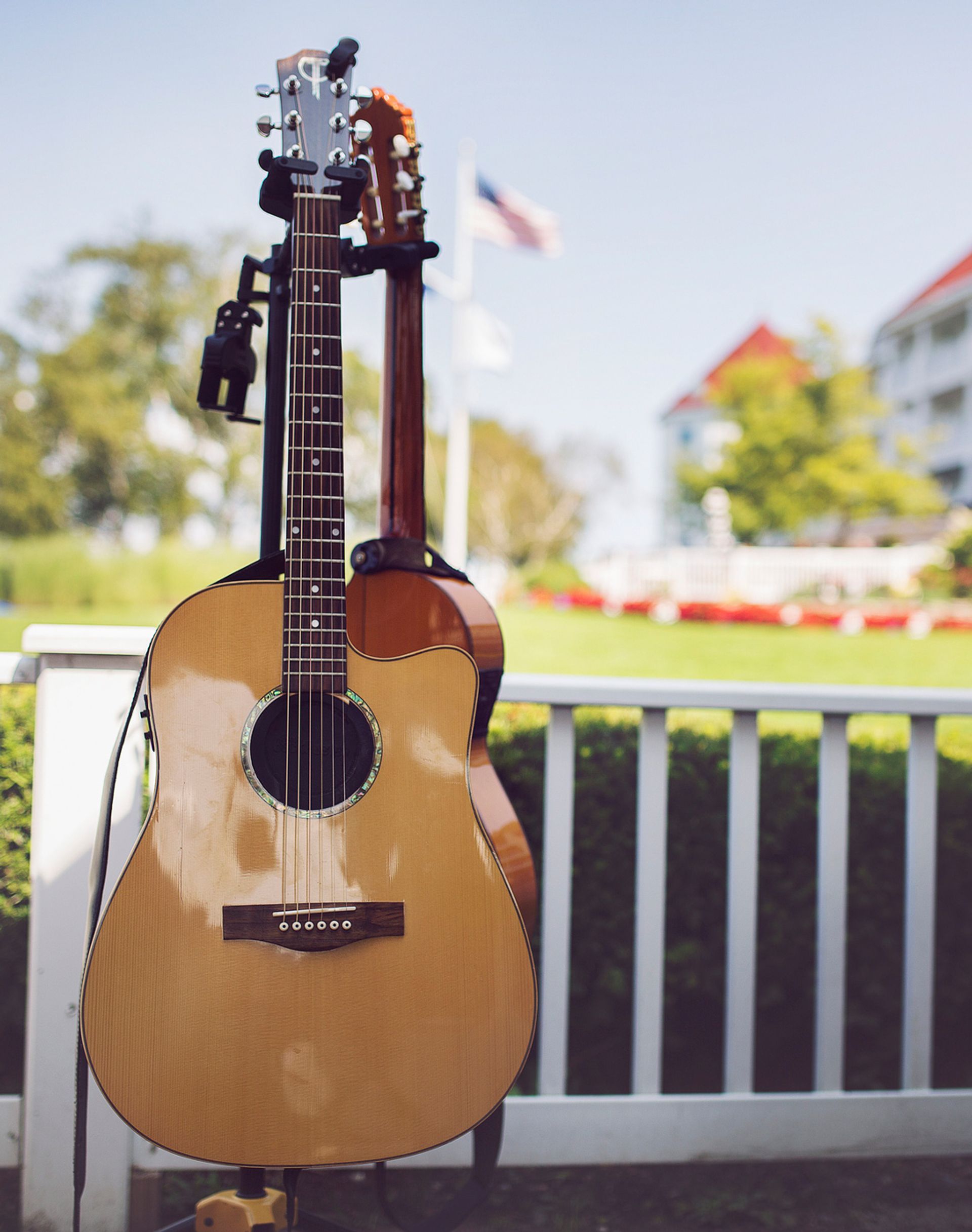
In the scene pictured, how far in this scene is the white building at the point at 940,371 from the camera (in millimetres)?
28172

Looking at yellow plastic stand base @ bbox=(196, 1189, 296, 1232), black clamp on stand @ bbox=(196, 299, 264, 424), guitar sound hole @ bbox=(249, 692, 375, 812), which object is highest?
black clamp on stand @ bbox=(196, 299, 264, 424)

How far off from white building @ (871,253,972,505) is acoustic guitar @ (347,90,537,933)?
95.1 feet

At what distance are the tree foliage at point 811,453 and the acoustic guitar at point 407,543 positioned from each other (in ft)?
67.3

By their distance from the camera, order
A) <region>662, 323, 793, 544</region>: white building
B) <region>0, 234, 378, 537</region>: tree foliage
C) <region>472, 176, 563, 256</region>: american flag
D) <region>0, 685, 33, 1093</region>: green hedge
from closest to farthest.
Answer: <region>0, 685, 33, 1093</region>: green hedge → <region>472, 176, 563, 256</region>: american flag → <region>0, 234, 378, 537</region>: tree foliage → <region>662, 323, 793, 544</region>: white building

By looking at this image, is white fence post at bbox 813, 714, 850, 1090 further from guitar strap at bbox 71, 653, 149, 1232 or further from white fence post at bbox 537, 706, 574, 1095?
guitar strap at bbox 71, 653, 149, 1232

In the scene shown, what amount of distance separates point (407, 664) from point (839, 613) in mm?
9350

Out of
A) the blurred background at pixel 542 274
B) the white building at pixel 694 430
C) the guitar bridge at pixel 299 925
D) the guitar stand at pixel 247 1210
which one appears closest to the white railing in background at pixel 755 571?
the blurred background at pixel 542 274

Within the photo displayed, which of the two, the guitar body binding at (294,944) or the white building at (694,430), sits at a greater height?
the white building at (694,430)

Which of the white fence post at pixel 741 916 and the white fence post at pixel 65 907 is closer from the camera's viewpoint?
the white fence post at pixel 65 907

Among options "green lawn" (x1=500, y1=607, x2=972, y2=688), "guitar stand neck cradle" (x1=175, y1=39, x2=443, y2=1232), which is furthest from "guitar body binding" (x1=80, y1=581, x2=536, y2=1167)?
"green lawn" (x1=500, y1=607, x2=972, y2=688)

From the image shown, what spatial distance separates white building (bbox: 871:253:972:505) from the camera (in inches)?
1109

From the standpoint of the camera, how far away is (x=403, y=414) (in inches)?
67.7

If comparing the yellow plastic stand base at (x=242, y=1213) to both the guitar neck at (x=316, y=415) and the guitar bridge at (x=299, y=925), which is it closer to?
the guitar bridge at (x=299, y=925)

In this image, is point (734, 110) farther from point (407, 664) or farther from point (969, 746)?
point (407, 664)
